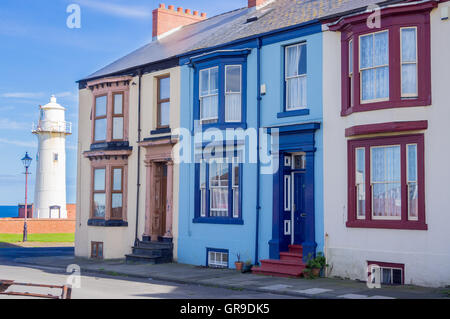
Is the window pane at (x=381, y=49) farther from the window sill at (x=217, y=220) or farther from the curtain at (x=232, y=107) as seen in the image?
the window sill at (x=217, y=220)

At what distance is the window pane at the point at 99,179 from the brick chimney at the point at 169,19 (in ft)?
24.3

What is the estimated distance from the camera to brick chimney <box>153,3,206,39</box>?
92.5 feet

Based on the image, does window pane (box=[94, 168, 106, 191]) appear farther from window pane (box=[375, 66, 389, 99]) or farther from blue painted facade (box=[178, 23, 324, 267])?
window pane (box=[375, 66, 389, 99])

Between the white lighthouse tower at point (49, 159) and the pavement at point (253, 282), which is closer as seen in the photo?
the pavement at point (253, 282)

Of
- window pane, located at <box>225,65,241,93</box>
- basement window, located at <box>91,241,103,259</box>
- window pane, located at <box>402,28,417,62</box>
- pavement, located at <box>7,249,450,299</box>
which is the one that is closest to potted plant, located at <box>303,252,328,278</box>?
pavement, located at <box>7,249,450,299</box>

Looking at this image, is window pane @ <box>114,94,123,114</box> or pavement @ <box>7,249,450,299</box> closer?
pavement @ <box>7,249,450,299</box>

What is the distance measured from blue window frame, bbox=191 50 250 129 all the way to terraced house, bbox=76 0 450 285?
0.15ft

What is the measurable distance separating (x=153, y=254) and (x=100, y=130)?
622cm

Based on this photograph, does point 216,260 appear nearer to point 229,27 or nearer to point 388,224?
point 388,224

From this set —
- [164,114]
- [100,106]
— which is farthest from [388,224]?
[100,106]

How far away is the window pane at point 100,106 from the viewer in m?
24.5

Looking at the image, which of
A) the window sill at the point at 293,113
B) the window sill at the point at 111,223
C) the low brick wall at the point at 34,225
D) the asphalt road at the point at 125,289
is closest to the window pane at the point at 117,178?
the window sill at the point at 111,223
